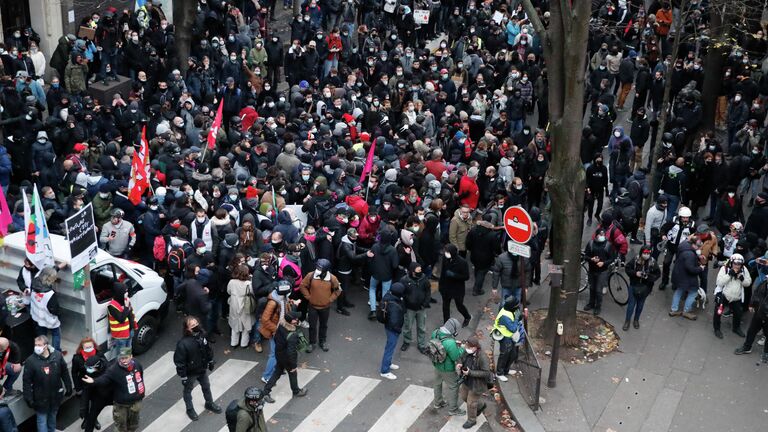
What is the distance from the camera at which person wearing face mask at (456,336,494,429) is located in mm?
14376

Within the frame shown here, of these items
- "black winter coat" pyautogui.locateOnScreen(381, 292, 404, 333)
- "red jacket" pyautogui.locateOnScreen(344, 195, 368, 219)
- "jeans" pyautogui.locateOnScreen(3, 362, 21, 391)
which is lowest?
"jeans" pyautogui.locateOnScreen(3, 362, 21, 391)

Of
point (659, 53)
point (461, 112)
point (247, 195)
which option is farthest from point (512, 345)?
point (659, 53)

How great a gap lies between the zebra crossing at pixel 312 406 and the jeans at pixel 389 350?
23cm

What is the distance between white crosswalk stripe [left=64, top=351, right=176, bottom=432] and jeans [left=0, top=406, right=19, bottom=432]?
150cm

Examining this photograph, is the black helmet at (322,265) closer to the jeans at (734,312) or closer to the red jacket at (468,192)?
the red jacket at (468,192)

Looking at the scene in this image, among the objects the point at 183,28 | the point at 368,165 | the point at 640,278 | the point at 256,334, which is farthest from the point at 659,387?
the point at 183,28

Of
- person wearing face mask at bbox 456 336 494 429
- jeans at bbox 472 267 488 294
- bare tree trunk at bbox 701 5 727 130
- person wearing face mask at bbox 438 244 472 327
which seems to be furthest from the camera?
bare tree trunk at bbox 701 5 727 130

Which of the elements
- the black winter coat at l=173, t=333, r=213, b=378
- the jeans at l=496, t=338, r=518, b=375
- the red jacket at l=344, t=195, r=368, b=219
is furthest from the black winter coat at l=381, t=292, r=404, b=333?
the red jacket at l=344, t=195, r=368, b=219

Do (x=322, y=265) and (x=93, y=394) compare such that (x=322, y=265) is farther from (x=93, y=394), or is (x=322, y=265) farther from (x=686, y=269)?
(x=686, y=269)

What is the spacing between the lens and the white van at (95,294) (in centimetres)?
1445

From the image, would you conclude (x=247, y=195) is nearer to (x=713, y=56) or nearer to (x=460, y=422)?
(x=460, y=422)

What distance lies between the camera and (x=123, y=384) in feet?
43.9

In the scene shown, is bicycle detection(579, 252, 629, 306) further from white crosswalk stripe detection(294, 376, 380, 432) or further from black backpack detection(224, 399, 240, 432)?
black backpack detection(224, 399, 240, 432)

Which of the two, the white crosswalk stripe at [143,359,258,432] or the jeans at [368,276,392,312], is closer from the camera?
the white crosswalk stripe at [143,359,258,432]
